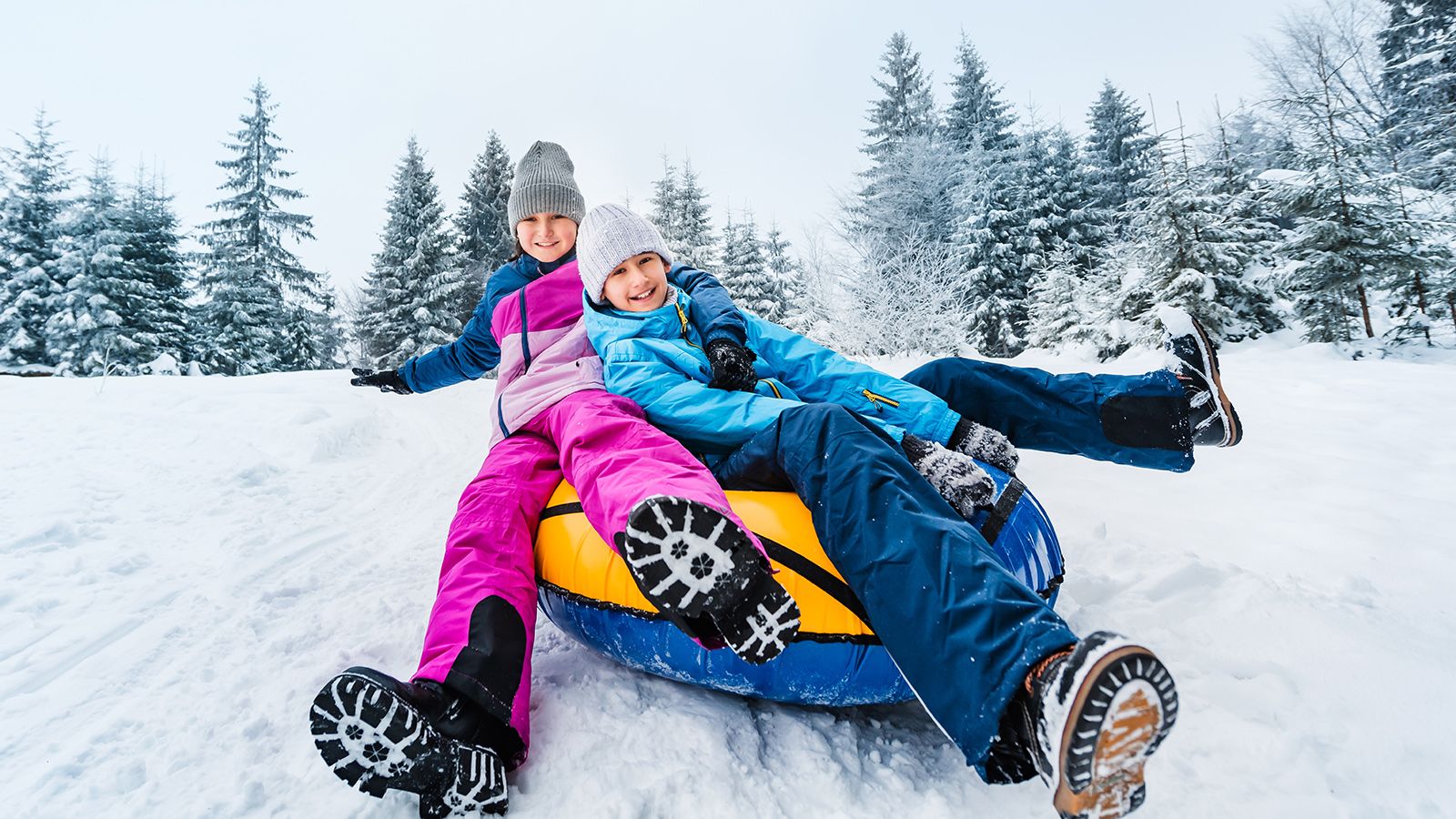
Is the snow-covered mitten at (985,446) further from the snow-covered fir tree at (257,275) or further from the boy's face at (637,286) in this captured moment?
the snow-covered fir tree at (257,275)

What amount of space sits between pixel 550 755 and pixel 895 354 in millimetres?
12939

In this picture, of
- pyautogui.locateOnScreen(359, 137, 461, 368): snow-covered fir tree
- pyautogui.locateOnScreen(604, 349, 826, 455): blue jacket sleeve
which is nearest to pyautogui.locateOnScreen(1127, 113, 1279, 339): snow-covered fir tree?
pyautogui.locateOnScreen(604, 349, 826, 455): blue jacket sleeve

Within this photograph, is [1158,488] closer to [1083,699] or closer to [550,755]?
[1083,699]

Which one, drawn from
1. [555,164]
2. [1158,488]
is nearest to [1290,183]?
[1158,488]

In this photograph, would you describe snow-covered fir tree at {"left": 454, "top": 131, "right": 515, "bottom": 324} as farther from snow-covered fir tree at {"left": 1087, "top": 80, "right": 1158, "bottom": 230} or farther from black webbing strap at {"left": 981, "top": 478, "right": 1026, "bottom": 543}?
black webbing strap at {"left": 981, "top": 478, "right": 1026, "bottom": 543}

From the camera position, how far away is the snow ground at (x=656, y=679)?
124 cm

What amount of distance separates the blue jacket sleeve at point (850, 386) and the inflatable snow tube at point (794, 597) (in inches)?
12.8

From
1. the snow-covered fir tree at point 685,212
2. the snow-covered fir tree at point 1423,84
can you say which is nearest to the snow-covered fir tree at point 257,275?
the snow-covered fir tree at point 685,212

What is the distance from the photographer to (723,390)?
2.00 meters

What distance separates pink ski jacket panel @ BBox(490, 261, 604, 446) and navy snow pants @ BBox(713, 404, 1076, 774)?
99 centimetres

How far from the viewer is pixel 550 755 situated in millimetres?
1366

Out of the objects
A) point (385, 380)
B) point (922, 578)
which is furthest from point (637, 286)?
point (385, 380)

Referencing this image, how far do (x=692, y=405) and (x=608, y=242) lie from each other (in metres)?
0.90

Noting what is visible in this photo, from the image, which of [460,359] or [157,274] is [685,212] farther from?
[460,359]
